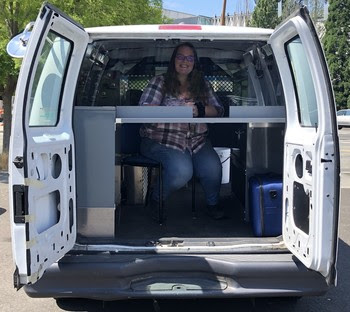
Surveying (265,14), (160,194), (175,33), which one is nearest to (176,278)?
(160,194)

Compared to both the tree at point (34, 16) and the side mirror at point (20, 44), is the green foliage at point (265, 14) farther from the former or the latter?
the side mirror at point (20, 44)

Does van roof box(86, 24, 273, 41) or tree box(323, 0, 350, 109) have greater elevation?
tree box(323, 0, 350, 109)

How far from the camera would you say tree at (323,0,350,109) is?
38.9 meters

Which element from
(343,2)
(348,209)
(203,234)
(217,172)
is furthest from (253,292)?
(343,2)

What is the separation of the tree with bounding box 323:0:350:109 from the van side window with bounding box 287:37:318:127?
37.5 meters

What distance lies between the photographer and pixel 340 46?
38750 millimetres

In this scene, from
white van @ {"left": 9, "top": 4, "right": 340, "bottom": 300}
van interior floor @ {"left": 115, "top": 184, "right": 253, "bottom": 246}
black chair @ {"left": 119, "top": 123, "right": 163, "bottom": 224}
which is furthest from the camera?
black chair @ {"left": 119, "top": 123, "right": 163, "bottom": 224}

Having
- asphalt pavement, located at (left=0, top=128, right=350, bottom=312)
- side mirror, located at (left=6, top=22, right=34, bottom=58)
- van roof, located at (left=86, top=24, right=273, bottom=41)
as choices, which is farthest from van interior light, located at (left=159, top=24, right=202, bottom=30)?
asphalt pavement, located at (left=0, top=128, right=350, bottom=312)

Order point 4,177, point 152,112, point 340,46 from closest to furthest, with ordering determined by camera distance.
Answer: point 152,112 < point 4,177 < point 340,46

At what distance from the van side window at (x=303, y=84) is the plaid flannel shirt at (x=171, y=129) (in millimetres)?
935

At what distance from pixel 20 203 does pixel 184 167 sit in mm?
1769

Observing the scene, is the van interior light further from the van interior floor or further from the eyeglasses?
the van interior floor

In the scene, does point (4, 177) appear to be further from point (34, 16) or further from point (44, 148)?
point (44, 148)

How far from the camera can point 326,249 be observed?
2.82m
